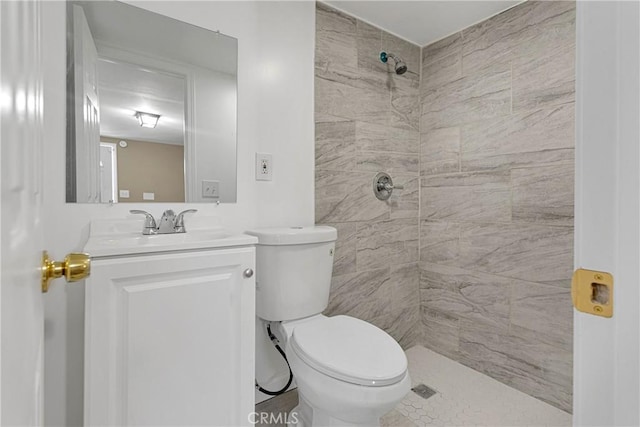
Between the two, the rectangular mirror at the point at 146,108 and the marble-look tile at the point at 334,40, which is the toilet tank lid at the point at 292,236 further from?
the marble-look tile at the point at 334,40

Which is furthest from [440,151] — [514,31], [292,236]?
[292,236]

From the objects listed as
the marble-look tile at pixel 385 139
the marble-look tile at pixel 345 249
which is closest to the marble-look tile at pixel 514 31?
the marble-look tile at pixel 385 139

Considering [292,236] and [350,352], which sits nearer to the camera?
[350,352]

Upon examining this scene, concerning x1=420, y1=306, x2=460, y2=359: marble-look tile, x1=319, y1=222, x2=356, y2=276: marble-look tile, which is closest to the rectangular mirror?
x1=319, y1=222, x2=356, y2=276: marble-look tile

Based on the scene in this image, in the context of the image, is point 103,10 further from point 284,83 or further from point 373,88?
point 373,88

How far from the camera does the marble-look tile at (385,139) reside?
6.25 ft

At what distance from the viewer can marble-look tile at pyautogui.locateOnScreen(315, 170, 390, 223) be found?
1.76 meters

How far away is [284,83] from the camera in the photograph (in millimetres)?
1638

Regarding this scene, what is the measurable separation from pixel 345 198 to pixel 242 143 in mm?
644

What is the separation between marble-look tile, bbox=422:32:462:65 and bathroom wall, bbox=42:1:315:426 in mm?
870

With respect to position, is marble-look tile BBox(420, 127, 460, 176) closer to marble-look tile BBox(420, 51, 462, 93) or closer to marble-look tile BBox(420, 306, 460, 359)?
marble-look tile BBox(420, 51, 462, 93)

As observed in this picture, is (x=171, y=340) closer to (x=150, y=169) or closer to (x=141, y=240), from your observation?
(x=141, y=240)

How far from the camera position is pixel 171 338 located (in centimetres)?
98

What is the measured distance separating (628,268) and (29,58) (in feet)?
2.37
